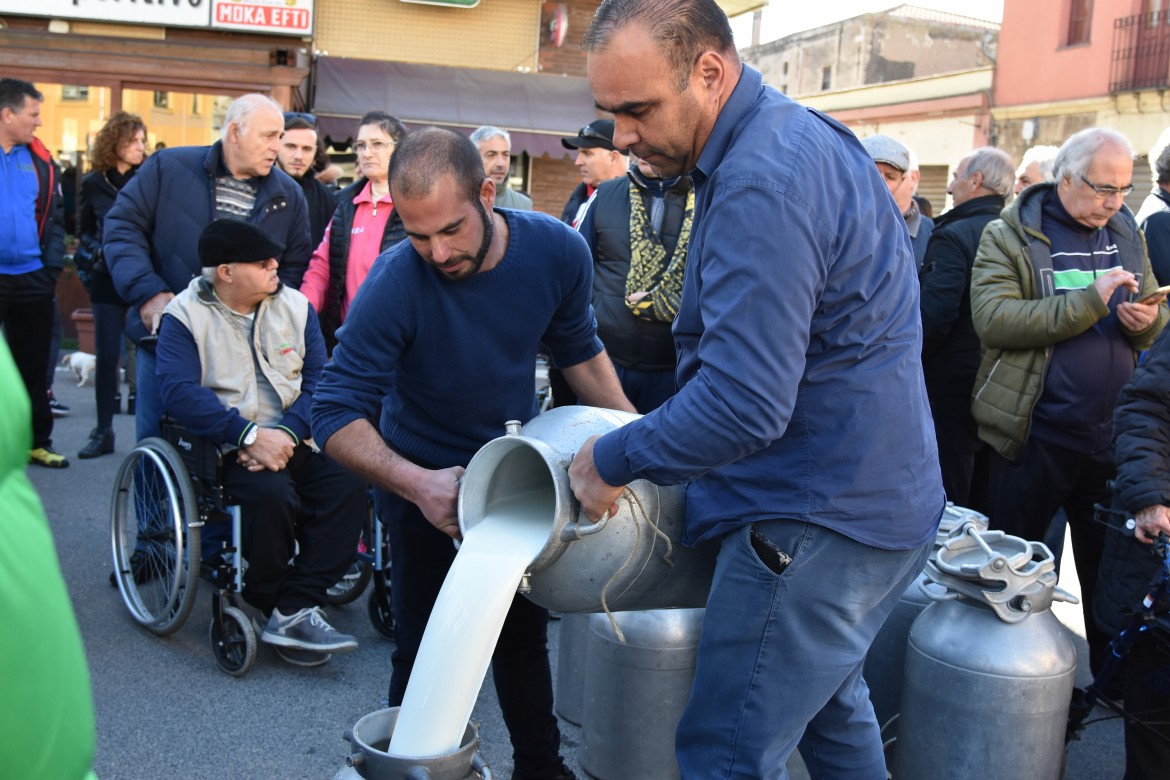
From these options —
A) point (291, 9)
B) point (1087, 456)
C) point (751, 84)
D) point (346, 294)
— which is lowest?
point (1087, 456)

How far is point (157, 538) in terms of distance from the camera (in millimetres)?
4656

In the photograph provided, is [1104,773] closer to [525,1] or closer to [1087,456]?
[1087,456]

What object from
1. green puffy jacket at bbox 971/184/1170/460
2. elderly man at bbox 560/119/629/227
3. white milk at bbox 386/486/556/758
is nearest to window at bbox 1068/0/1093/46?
elderly man at bbox 560/119/629/227

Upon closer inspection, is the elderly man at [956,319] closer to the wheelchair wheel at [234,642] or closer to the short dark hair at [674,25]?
the wheelchair wheel at [234,642]

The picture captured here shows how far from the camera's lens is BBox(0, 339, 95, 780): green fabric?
112 cm

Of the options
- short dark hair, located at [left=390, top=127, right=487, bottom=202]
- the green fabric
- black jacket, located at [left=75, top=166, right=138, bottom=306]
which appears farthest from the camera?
black jacket, located at [left=75, top=166, right=138, bottom=306]

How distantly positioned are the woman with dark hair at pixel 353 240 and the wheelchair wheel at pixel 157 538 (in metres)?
1.22

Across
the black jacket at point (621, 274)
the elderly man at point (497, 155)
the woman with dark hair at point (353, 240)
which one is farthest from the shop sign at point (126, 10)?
the black jacket at point (621, 274)

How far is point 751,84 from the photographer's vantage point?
2.16 m

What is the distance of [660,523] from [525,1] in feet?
44.5

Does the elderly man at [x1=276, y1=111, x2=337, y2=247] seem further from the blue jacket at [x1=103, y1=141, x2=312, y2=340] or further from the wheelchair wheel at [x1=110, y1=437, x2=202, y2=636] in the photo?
the wheelchair wheel at [x1=110, y1=437, x2=202, y2=636]

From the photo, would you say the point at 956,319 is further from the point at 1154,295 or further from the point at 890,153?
the point at 1154,295

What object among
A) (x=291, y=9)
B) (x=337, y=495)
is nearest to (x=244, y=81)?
(x=291, y=9)

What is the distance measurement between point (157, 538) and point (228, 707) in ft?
2.90
